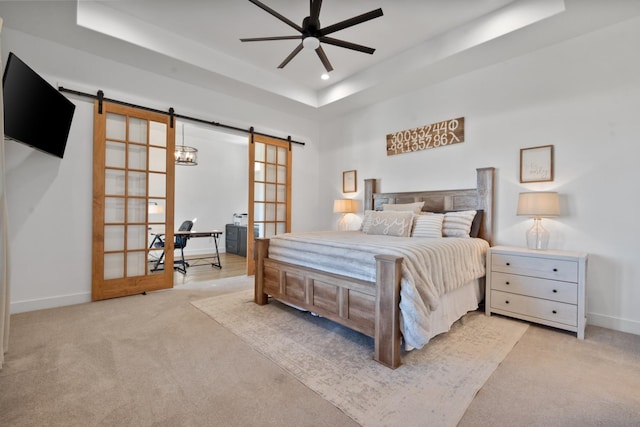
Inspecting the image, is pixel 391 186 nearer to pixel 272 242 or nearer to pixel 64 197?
pixel 272 242

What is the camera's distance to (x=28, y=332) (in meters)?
2.32

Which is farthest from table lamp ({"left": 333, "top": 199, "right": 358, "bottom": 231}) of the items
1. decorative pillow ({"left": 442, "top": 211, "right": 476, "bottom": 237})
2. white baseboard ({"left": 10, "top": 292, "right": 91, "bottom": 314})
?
white baseboard ({"left": 10, "top": 292, "right": 91, "bottom": 314})

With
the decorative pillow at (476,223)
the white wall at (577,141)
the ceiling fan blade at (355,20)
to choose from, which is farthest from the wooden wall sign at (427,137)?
the ceiling fan blade at (355,20)

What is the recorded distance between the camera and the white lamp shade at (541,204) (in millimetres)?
2600

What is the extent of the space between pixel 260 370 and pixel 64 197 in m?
2.91

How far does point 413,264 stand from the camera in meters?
1.93

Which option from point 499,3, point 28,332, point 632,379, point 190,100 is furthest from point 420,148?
point 28,332

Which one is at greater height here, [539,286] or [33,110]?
[33,110]

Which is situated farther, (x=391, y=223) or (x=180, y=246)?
(x=180, y=246)

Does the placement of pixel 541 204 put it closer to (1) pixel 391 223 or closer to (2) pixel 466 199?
(2) pixel 466 199

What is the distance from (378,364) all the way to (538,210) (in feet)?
6.89

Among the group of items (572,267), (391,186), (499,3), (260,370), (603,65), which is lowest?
(260,370)

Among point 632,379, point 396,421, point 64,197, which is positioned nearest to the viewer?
point 396,421

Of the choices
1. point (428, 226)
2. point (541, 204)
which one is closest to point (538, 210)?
point (541, 204)
